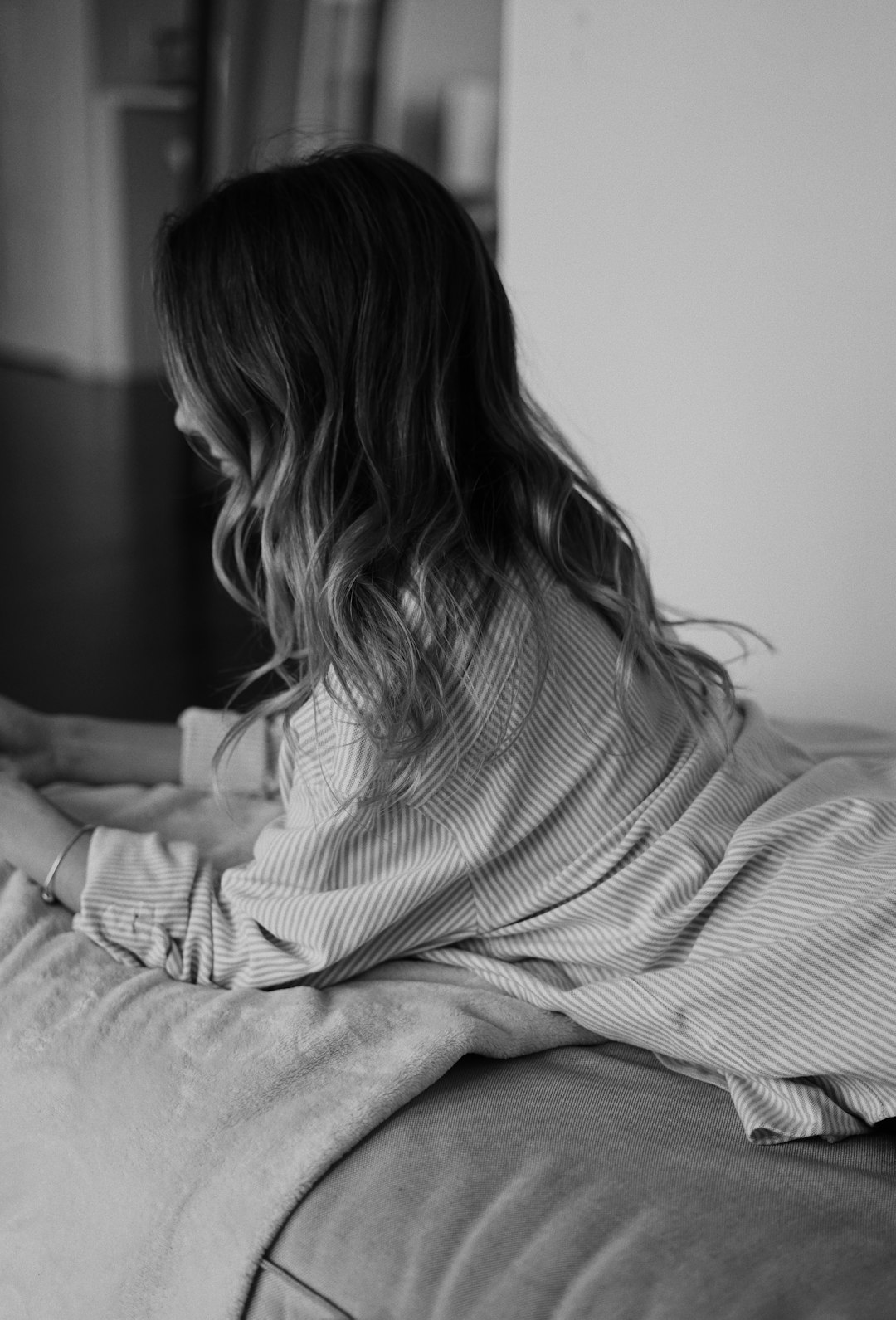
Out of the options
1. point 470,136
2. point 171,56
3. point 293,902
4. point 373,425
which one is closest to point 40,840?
point 293,902

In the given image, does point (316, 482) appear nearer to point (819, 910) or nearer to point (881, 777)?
point (819, 910)

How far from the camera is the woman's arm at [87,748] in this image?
4.99ft

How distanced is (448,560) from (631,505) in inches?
52.5

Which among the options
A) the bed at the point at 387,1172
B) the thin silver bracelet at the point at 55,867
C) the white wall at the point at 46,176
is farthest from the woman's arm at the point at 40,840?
the white wall at the point at 46,176

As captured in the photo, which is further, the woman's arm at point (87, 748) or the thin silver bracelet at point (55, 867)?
the woman's arm at point (87, 748)

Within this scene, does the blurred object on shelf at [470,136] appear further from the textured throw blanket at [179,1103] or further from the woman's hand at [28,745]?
the textured throw blanket at [179,1103]

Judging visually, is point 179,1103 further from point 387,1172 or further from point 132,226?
point 132,226

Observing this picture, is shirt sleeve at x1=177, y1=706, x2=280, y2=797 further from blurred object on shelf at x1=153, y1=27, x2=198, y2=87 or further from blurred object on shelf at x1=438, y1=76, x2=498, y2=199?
blurred object on shelf at x1=153, y1=27, x2=198, y2=87

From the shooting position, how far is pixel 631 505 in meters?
2.35

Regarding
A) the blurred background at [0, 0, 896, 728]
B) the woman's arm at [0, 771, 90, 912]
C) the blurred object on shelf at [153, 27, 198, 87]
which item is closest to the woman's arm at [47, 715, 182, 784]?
the woman's arm at [0, 771, 90, 912]

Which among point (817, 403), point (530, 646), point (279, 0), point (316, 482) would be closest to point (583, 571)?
point (530, 646)

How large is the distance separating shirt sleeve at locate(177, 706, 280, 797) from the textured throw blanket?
1.36 feet

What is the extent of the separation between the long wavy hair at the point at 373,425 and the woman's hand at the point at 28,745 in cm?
51

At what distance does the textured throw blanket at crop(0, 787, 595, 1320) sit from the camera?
0.90 metres
